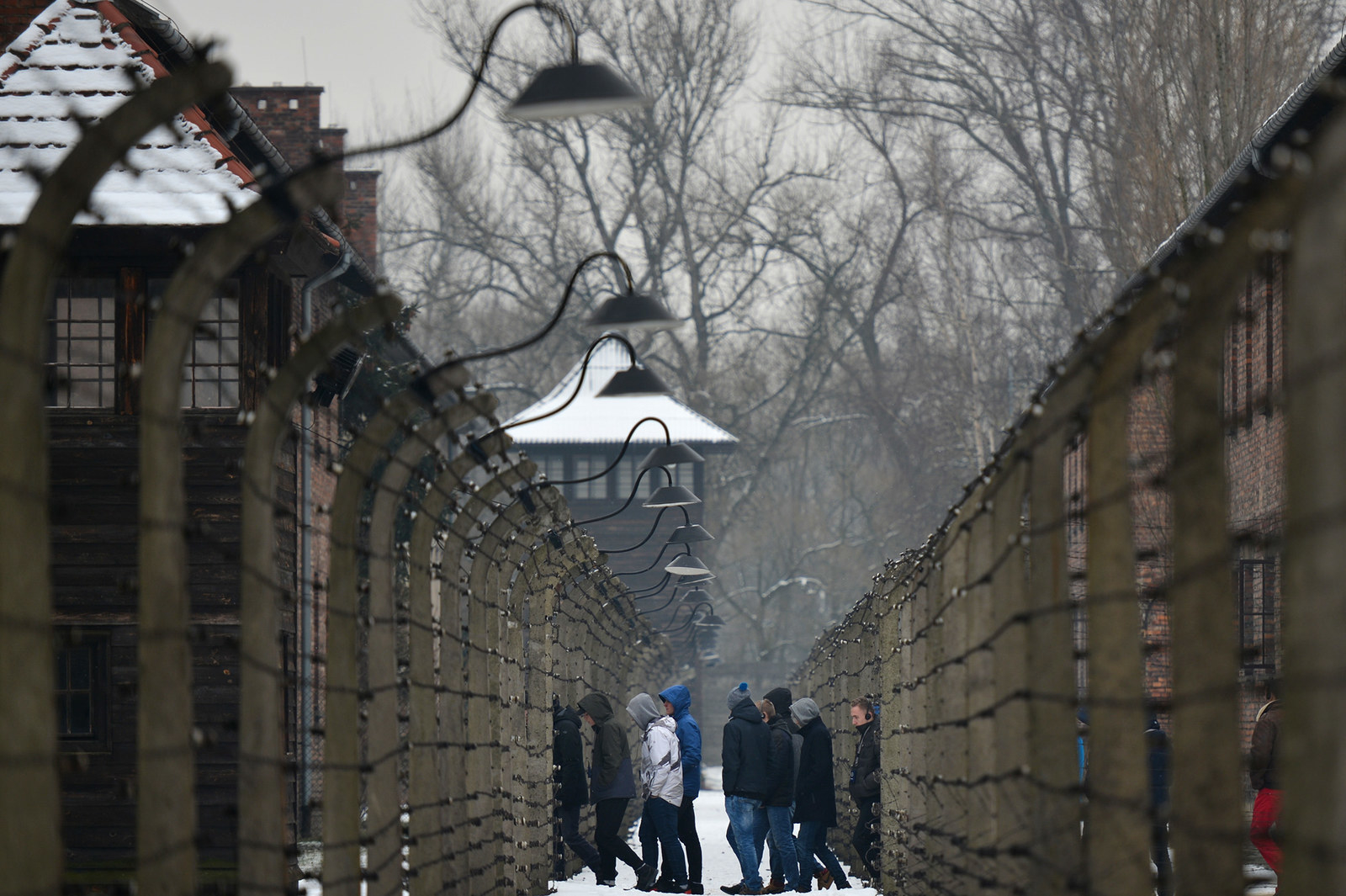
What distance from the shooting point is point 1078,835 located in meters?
4.68

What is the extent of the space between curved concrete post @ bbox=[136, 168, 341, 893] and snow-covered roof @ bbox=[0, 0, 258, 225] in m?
10.7

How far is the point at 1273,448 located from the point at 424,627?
44.2 feet

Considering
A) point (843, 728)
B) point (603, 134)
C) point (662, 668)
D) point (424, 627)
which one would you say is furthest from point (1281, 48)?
point (603, 134)

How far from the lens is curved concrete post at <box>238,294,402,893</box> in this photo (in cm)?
446

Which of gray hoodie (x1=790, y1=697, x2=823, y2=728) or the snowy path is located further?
gray hoodie (x1=790, y1=697, x2=823, y2=728)

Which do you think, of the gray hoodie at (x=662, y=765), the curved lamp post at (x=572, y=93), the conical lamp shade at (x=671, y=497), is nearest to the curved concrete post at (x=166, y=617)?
the curved lamp post at (x=572, y=93)

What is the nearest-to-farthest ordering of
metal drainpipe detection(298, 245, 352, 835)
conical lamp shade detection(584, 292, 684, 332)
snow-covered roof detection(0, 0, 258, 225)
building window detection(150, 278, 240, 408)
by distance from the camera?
conical lamp shade detection(584, 292, 684, 332) → snow-covered roof detection(0, 0, 258, 225) → building window detection(150, 278, 240, 408) → metal drainpipe detection(298, 245, 352, 835)

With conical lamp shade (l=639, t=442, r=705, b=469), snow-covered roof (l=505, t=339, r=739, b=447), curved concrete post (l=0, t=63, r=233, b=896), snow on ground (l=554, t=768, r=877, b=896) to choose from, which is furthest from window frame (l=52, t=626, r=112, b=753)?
snow-covered roof (l=505, t=339, r=739, b=447)

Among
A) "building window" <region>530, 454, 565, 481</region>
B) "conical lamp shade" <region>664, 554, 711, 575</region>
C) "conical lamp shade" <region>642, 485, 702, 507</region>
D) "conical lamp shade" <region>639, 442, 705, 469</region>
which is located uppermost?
"building window" <region>530, 454, 565, 481</region>

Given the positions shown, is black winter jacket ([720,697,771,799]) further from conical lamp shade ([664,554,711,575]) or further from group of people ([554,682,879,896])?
conical lamp shade ([664,554,711,575])

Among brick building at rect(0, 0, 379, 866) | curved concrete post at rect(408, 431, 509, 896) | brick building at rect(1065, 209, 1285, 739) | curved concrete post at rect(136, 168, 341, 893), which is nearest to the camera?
curved concrete post at rect(136, 168, 341, 893)

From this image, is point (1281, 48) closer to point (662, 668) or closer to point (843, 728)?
point (843, 728)

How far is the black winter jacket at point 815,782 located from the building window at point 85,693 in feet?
19.4

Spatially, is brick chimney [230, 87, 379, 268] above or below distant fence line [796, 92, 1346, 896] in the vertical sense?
above
